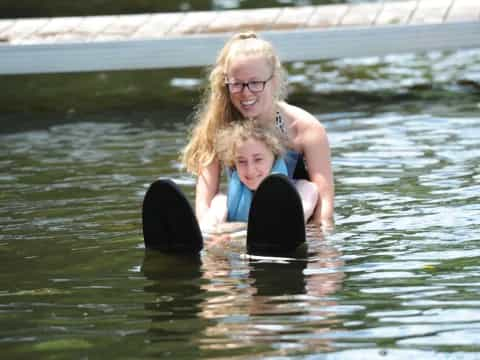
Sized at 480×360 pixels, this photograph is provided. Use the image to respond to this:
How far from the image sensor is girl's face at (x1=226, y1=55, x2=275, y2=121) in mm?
6742

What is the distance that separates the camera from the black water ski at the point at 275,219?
19.5 ft

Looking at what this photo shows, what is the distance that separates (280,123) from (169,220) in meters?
1.22

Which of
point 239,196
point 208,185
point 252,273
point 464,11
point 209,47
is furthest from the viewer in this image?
point 464,11

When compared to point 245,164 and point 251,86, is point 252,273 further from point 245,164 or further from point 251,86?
point 251,86

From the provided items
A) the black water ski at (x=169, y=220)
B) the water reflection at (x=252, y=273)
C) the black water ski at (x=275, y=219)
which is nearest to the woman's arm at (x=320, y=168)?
the water reflection at (x=252, y=273)

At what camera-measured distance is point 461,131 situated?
10531 millimetres

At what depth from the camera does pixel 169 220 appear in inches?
242

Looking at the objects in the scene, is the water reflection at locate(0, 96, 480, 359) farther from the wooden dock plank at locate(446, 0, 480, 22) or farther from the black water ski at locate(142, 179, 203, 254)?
the wooden dock plank at locate(446, 0, 480, 22)

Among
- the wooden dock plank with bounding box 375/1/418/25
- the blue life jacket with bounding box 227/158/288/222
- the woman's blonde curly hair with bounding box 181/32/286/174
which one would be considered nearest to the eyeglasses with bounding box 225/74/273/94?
the woman's blonde curly hair with bounding box 181/32/286/174

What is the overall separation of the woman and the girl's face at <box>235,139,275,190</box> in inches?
10.0

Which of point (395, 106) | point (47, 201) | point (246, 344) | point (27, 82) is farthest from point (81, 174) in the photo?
point (27, 82)

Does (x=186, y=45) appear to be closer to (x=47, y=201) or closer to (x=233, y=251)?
(x=47, y=201)

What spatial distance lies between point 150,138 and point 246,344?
22.3ft

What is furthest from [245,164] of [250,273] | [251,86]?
[250,273]
